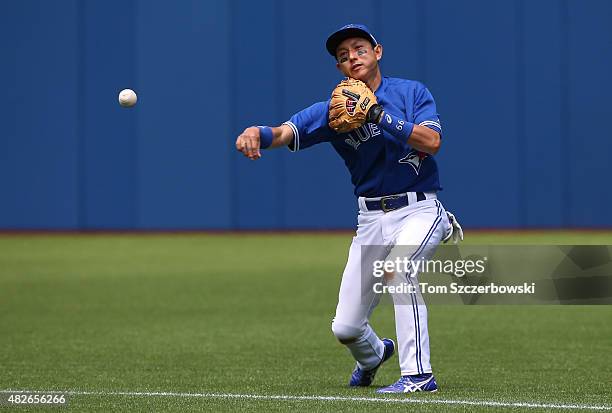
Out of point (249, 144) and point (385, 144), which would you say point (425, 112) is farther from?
point (249, 144)

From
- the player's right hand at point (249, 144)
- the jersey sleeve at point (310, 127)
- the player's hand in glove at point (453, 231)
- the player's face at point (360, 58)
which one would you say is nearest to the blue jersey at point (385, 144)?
the jersey sleeve at point (310, 127)

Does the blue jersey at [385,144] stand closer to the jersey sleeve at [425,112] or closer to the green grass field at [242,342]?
the jersey sleeve at [425,112]

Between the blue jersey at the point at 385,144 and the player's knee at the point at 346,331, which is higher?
the blue jersey at the point at 385,144

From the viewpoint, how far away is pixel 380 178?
720 centimetres

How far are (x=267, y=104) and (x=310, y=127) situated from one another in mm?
18181

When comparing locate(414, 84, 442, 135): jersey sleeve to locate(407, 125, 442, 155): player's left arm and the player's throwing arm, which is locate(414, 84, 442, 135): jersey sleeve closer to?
locate(407, 125, 442, 155): player's left arm

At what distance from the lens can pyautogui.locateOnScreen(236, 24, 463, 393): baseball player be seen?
6922 millimetres

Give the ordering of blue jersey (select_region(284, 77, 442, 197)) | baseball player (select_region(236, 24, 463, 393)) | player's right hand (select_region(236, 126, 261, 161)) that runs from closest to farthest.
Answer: player's right hand (select_region(236, 126, 261, 161)) → baseball player (select_region(236, 24, 463, 393)) → blue jersey (select_region(284, 77, 442, 197))

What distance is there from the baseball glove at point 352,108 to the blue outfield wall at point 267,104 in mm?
17945

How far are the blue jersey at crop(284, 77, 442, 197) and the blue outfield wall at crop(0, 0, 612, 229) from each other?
695 inches

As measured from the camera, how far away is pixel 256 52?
25.3 meters

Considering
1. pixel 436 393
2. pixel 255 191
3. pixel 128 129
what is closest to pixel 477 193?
pixel 255 191

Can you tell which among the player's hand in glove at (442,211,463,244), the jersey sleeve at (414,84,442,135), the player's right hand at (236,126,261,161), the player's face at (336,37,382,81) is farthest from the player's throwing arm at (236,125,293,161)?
the player's hand in glove at (442,211,463,244)

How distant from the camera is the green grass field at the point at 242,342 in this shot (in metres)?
7.02
